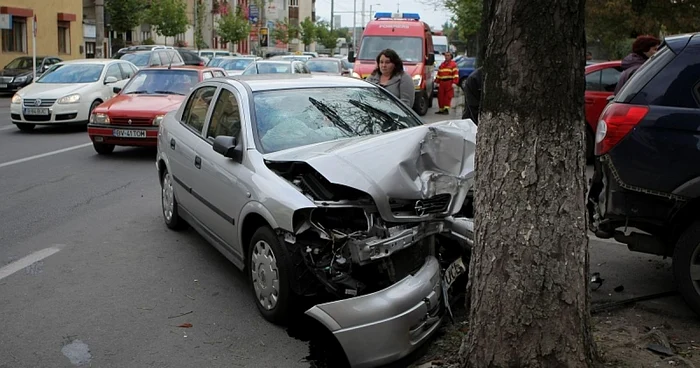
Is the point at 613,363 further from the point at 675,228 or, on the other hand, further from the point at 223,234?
the point at 223,234

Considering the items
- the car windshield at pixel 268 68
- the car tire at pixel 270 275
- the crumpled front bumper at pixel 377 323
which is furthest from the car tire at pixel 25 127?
the crumpled front bumper at pixel 377 323

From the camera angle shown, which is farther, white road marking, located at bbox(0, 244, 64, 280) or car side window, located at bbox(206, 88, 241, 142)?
white road marking, located at bbox(0, 244, 64, 280)

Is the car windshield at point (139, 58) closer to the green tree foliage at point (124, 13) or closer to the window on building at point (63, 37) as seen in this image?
the window on building at point (63, 37)

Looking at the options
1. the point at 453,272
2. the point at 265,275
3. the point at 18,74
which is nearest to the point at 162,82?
the point at 265,275

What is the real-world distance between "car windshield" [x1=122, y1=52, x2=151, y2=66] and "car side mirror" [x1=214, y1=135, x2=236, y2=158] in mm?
20977

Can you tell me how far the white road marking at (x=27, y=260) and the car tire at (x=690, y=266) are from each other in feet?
17.3

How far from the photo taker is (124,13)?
43.9 metres

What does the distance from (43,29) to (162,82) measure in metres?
28.5

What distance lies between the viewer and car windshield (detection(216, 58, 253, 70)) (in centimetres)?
2859

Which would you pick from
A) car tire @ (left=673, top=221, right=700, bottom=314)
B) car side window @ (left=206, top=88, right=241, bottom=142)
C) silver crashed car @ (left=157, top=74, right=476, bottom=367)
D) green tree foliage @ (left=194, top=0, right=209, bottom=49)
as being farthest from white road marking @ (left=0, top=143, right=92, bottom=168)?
green tree foliage @ (left=194, top=0, right=209, bottom=49)

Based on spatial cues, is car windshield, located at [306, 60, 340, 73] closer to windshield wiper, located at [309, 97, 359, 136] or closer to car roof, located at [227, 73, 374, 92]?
car roof, located at [227, 73, 374, 92]

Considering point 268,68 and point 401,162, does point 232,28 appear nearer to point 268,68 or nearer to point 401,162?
point 268,68

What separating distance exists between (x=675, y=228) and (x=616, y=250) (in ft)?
6.20

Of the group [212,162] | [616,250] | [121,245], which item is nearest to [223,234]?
[212,162]
